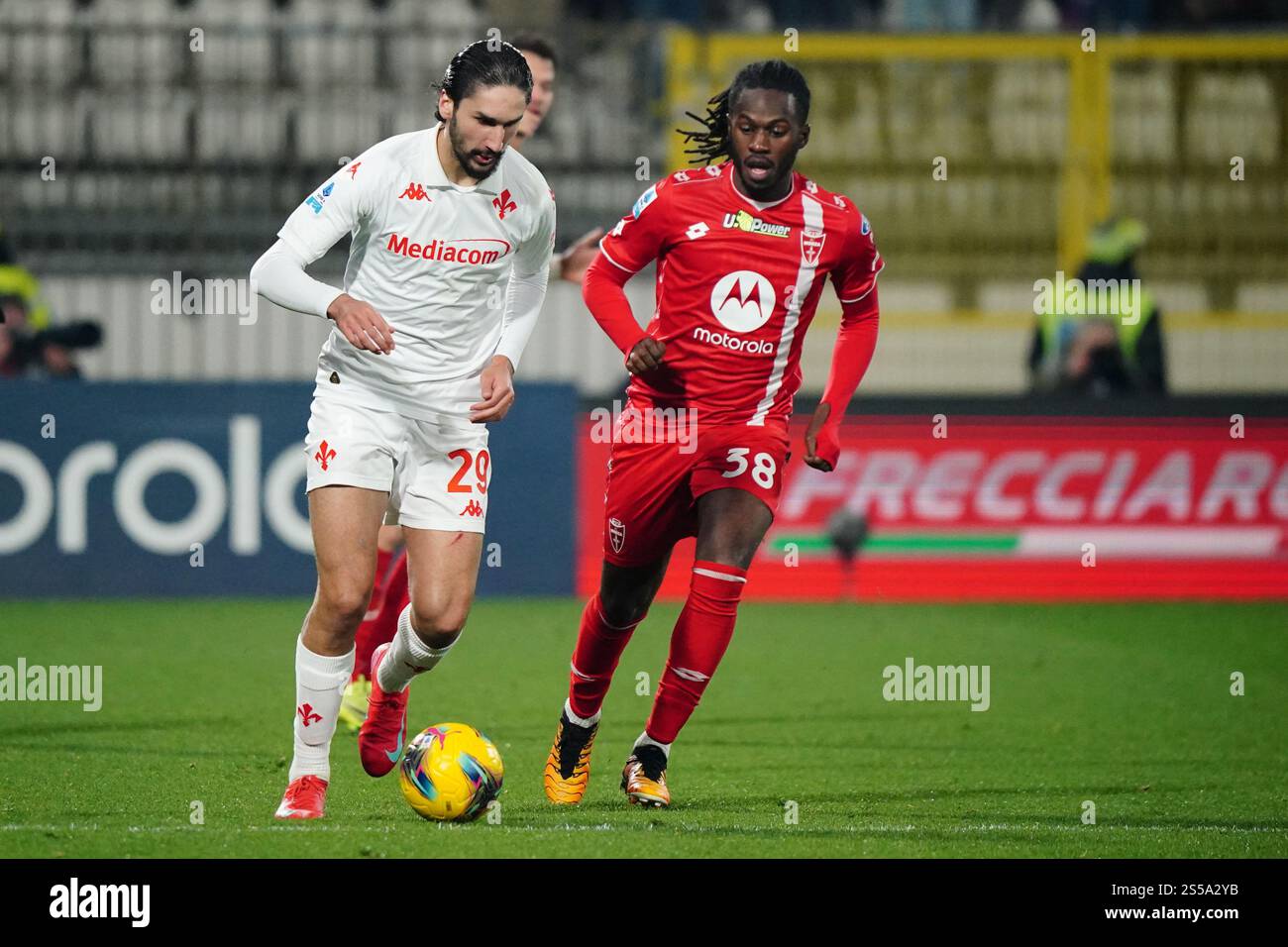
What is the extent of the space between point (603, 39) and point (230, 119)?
2668mm

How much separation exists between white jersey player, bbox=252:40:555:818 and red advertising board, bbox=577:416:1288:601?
6927 millimetres

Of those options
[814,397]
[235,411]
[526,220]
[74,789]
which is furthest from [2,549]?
[526,220]

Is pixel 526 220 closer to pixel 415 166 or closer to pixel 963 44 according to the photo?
pixel 415 166

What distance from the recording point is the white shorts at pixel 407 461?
6.18 meters

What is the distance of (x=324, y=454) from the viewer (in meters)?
6.18

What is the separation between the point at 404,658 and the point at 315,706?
0.56m

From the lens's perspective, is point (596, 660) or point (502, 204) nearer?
point (502, 204)

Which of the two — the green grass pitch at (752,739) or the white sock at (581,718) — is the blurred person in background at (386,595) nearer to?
the green grass pitch at (752,739)

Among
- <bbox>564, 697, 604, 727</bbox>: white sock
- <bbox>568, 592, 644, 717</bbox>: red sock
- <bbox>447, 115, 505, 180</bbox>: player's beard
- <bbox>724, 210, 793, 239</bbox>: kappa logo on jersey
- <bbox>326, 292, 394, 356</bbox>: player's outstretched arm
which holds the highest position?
<bbox>447, 115, 505, 180</bbox>: player's beard

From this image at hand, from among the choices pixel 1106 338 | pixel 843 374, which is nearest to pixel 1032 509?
pixel 1106 338

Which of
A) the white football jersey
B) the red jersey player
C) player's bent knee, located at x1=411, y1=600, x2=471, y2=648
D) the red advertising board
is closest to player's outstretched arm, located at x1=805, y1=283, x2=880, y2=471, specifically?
the red jersey player

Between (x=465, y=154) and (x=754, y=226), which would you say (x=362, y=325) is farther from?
(x=754, y=226)

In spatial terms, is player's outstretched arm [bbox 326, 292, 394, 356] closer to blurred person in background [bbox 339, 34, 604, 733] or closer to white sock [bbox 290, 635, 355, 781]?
white sock [bbox 290, 635, 355, 781]

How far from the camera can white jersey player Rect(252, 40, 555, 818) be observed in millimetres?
6066
